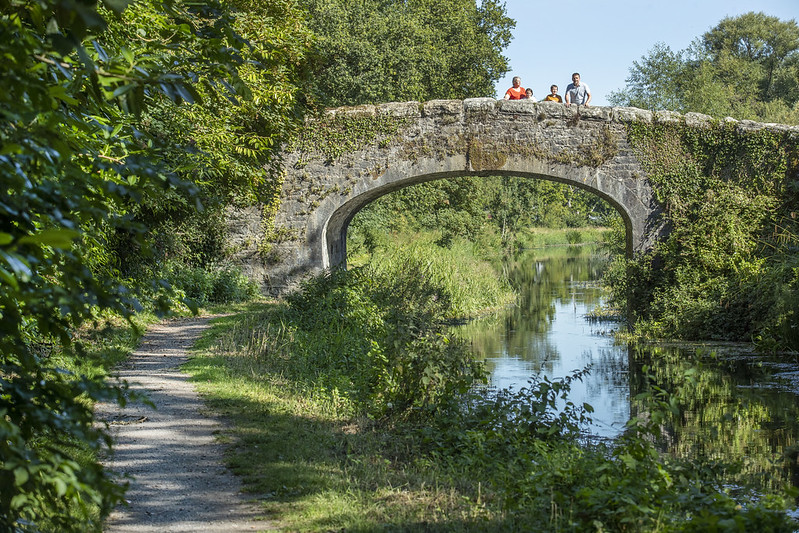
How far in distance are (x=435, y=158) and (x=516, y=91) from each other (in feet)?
6.97

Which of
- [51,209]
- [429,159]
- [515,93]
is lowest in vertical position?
[51,209]

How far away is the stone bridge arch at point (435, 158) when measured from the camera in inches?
538

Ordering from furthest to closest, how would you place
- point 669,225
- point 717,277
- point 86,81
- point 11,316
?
point 669,225 → point 717,277 → point 86,81 → point 11,316

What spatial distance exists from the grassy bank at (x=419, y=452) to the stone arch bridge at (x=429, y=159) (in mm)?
5873

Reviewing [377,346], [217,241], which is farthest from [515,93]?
[377,346]

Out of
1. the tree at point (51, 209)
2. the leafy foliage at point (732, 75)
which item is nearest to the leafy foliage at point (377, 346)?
the tree at point (51, 209)

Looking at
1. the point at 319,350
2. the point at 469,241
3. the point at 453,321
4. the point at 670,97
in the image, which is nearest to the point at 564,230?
the point at 670,97

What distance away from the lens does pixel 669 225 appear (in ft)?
44.9

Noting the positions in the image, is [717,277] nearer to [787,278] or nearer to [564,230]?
[787,278]

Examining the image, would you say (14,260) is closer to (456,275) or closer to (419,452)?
(419,452)

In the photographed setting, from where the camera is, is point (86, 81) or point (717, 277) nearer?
point (86, 81)

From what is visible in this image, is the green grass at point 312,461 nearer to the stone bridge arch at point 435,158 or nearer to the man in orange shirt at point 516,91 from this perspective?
the stone bridge arch at point 435,158

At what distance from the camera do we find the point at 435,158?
14055 millimetres

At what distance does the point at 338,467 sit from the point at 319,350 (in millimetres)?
3791
